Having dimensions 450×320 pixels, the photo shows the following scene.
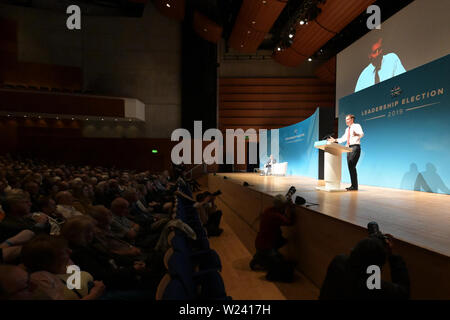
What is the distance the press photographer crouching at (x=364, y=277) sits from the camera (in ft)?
4.17

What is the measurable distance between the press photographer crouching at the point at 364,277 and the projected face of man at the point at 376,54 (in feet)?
22.3

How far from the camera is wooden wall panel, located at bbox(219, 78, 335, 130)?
14.6 metres

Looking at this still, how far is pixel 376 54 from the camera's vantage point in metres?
6.93

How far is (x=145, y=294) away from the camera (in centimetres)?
190

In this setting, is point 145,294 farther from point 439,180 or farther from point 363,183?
point 363,183

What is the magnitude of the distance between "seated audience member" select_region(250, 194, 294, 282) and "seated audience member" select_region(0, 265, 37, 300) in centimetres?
228

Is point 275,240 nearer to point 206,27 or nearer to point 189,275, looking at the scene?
point 189,275

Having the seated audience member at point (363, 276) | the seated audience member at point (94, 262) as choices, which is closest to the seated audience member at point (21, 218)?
the seated audience member at point (94, 262)

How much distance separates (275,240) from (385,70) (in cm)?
571

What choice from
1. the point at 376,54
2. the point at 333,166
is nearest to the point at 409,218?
the point at 333,166

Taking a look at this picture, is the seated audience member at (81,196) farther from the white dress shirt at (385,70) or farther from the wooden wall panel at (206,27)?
the wooden wall panel at (206,27)

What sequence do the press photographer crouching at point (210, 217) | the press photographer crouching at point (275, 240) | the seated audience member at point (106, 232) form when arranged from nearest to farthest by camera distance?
the seated audience member at point (106, 232)
the press photographer crouching at point (275, 240)
the press photographer crouching at point (210, 217)

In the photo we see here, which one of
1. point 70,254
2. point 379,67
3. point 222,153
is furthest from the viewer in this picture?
point 222,153

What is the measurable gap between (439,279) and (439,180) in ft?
11.7
